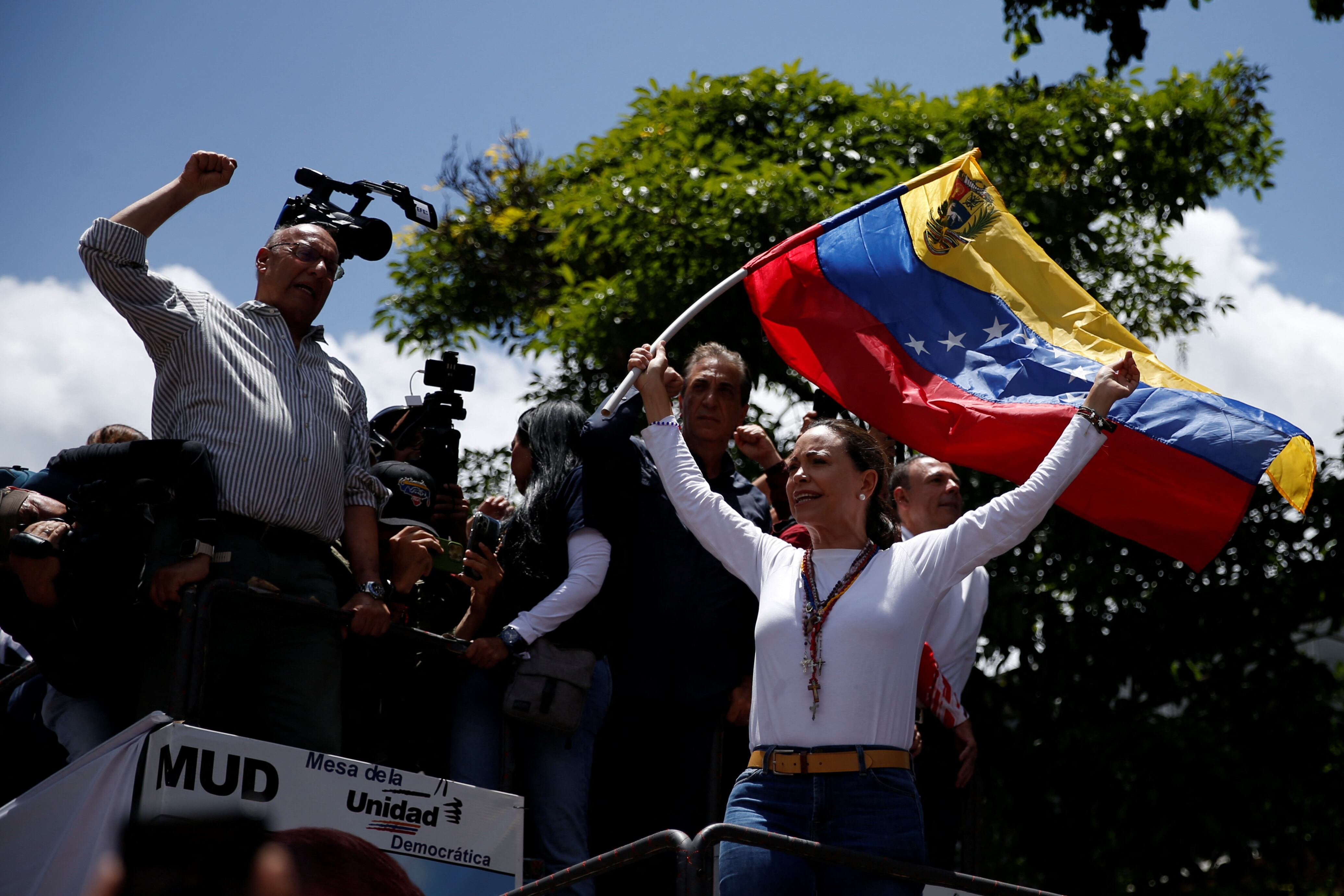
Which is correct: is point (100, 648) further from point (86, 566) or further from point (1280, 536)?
point (1280, 536)

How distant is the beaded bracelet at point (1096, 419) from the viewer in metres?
3.76

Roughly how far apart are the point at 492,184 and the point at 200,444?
11.4 metres

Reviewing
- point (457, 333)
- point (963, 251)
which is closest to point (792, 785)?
point (963, 251)

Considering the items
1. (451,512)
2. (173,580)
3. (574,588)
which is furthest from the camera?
(451,512)

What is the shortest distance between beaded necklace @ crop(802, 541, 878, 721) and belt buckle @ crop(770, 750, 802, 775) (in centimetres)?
10

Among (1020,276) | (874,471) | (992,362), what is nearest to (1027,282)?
(1020,276)

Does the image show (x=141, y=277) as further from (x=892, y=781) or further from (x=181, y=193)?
(x=892, y=781)

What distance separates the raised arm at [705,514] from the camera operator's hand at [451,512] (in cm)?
118

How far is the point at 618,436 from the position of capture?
4.66 m

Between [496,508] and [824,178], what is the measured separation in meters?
5.88

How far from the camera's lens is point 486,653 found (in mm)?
4312

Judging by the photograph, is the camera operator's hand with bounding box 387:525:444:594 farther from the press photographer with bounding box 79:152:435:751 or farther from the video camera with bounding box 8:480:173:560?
the video camera with bounding box 8:480:173:560

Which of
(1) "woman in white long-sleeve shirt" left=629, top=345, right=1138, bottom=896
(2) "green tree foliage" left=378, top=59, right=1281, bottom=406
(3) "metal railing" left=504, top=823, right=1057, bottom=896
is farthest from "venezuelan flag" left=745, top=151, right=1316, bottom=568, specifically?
(2) "green tree foliage" left=378, top=59, right=1281, bottom=406

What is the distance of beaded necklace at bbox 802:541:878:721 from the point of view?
11.1 ft
